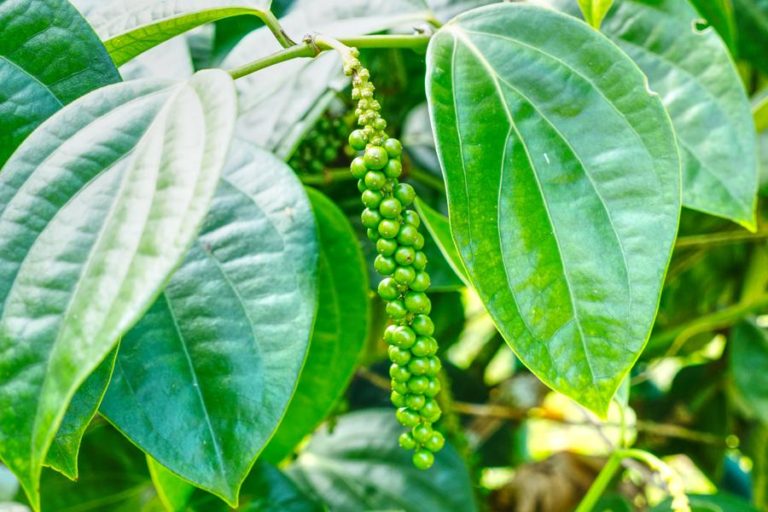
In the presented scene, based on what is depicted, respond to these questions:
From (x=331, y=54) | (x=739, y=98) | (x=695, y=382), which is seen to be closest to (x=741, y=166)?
(x=739, y=98)

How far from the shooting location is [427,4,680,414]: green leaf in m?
0.46

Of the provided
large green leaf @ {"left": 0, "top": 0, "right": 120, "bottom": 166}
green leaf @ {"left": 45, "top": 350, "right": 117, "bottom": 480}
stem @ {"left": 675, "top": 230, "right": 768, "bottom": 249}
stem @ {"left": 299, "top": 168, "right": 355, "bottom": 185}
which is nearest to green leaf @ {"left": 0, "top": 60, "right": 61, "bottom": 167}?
large green leaf @ {"left": 0, "top": 0, "right": 120, "bottom": 166}

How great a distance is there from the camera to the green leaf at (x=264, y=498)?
0.68 meters

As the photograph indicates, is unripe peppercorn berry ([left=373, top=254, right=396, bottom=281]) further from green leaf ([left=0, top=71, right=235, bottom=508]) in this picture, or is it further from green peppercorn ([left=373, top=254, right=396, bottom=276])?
green leaf ([left=0, top=71, right=235, bottom=508])

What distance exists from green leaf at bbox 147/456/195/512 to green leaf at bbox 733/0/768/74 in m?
0.69

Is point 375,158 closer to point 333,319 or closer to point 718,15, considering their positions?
point 333,319

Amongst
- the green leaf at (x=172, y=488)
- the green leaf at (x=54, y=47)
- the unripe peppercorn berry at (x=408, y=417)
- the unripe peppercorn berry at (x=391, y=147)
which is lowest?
the green leaf at (x=172, y=488)

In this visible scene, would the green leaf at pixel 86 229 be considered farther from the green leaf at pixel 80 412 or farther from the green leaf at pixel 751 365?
the green leaf at pixel 751 365

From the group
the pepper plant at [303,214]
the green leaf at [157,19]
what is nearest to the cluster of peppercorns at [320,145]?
the pepper plant at [303,214]

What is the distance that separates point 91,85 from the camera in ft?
1.54

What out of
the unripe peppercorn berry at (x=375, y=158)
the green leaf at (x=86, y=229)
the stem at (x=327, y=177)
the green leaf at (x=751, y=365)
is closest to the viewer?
the green leaf at (x=86, y=229)

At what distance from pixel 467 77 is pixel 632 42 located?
10.7 inches

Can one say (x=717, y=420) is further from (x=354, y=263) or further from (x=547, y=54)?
(x=547, y=54)

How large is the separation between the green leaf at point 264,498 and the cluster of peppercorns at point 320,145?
0.27m
